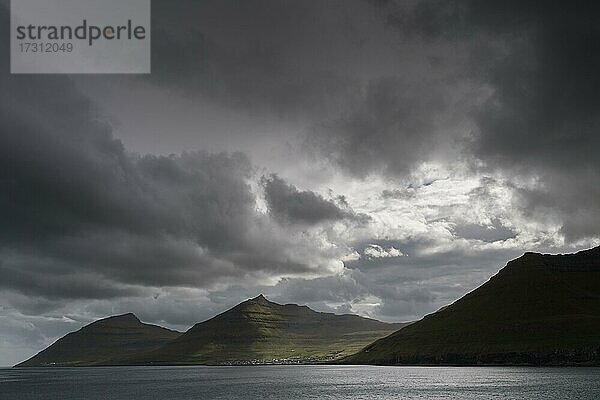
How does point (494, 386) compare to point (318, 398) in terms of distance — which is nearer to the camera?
point (318, 398)

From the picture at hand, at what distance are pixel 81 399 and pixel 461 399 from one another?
11451cm

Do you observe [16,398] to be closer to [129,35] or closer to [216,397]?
[216,397]

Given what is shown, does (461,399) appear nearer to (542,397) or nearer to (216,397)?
(542,397)

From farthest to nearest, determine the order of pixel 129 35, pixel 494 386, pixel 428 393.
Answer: pixel 494 386 < pixel 428 393 < pixel 129 35

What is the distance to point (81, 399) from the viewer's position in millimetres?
165375

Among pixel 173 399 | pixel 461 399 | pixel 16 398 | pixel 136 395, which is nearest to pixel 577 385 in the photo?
pixel 461 399

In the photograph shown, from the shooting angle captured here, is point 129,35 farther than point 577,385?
No

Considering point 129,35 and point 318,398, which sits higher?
Answer: point 129,35

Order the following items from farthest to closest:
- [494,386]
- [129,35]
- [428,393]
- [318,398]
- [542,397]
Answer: [494,386]
[428,393]
[318,398]
[542,397]
[129,35]

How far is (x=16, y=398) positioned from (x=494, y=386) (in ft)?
535

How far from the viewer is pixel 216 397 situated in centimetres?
15812

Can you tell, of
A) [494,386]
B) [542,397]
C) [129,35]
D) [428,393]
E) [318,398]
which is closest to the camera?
[129,35]

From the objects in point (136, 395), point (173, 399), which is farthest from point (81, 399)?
point (173, 399)

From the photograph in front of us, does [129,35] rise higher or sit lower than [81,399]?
higher
